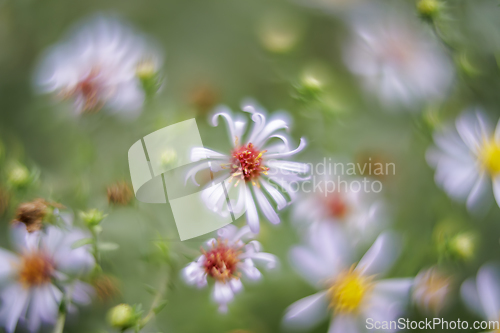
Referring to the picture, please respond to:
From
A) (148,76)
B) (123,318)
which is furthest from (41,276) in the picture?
(148,76)

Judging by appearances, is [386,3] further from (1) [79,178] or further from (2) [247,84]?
(1) [79,178]

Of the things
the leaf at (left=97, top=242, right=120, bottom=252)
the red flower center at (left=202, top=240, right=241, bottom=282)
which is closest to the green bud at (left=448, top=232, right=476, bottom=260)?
the red flower center at (left=202, top=240, right=241, bottom=282)

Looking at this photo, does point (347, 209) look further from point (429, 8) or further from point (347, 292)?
point (429, 8)

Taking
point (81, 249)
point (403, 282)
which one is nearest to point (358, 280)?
point (403, 282)

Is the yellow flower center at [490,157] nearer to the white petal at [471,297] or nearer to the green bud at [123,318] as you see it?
the white petal at [471,297]

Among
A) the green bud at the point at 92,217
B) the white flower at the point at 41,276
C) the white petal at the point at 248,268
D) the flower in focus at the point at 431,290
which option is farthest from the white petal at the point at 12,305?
the flower in focus at the point at 431,290

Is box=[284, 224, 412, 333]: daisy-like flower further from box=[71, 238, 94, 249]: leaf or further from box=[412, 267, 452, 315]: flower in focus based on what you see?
box=[71, 238, 94, 249]: leaf

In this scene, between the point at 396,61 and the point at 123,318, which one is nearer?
the point at 123,318
